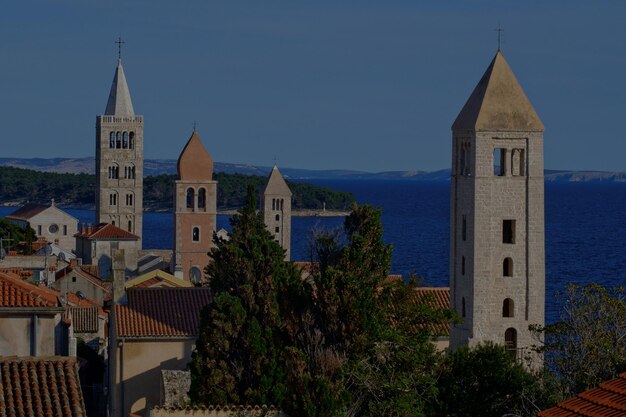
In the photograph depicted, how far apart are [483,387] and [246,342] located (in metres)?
4.43

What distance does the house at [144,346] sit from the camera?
34250 mm

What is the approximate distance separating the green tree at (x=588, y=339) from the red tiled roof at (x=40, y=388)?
11043 millimetres

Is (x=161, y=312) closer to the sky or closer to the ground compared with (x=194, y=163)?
closer to the ground

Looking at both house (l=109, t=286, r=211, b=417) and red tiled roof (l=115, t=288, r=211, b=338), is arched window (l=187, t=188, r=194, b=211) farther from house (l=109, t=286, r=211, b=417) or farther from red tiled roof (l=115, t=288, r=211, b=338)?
house (l=109, t=286, r=211, b=417)

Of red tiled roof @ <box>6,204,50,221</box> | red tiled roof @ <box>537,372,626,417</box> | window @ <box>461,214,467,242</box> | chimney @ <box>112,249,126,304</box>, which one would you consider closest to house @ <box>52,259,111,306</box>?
chimney @ <box>112,249,126,304</box>

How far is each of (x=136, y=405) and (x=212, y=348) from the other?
6.92 m

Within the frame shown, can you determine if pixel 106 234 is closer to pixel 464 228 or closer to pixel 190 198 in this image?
pixel 190 198

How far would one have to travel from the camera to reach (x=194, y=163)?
67.6 m

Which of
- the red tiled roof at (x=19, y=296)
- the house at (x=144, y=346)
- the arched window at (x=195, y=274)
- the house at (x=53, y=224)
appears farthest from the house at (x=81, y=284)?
the house at (x=53, y=224)

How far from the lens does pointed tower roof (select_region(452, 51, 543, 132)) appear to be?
3734cm

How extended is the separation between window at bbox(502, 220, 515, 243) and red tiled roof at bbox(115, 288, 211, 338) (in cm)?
757

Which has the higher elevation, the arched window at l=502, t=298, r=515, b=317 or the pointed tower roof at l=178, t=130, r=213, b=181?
the pointed tower roof at l=178, t=130, r=213, b=181

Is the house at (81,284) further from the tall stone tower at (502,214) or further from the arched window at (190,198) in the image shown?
the tall stone tower at (502,214)

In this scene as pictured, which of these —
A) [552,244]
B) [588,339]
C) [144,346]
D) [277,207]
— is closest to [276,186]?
[277,207]
